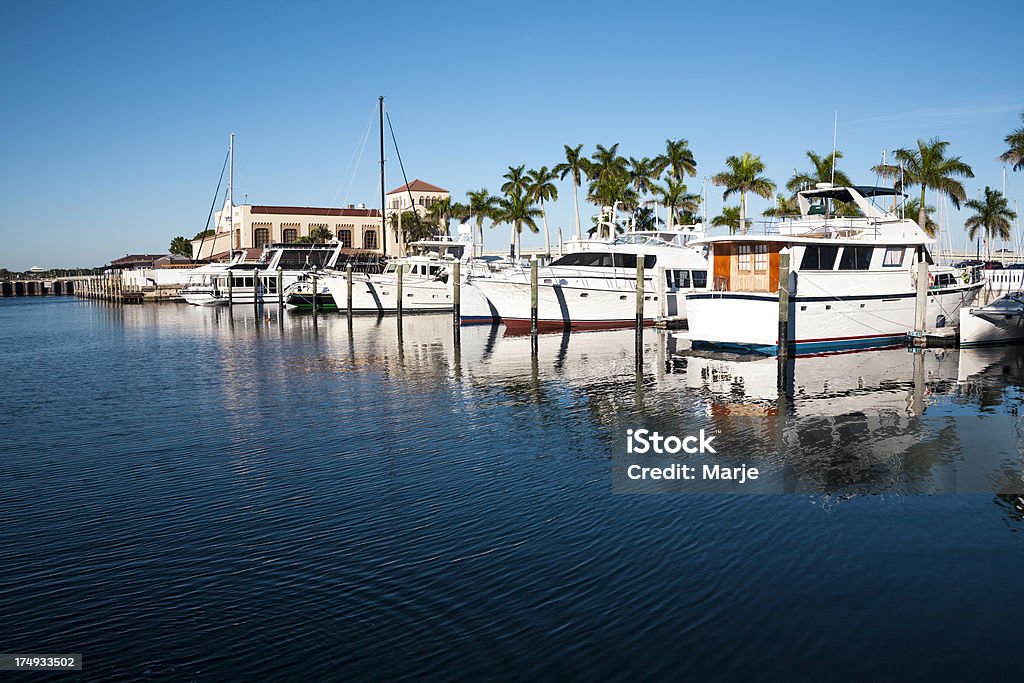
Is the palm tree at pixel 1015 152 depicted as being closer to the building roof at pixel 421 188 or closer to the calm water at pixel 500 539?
the calm water at pixel 500 539

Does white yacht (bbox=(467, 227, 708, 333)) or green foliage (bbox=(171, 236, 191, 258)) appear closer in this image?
white yacht (bbox=(467, 227, 708, 333))

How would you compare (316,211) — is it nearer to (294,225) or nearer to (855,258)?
(294,225)

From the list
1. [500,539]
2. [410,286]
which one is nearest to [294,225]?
[410,286]

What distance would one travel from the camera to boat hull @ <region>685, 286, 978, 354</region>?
27.2 meters

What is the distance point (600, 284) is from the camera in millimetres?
40031

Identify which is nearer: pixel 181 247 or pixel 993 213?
pixel 993 213

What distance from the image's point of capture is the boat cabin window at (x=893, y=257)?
29.0 metres

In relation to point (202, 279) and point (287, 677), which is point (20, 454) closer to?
point (287, 677)

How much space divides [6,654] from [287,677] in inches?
102

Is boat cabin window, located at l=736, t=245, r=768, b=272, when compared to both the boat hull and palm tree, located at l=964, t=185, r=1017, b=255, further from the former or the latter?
palm tree, located at l=964, t=185, r=1017, b=255

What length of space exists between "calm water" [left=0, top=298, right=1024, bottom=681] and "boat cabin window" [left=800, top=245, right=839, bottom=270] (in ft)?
23.5

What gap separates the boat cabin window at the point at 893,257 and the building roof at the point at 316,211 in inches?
3902

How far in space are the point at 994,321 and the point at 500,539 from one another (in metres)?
26.2

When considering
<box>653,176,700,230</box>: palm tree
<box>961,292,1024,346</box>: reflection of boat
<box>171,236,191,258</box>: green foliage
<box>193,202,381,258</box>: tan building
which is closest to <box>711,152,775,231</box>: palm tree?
<box>653,176,700,230</box>: palm tree
